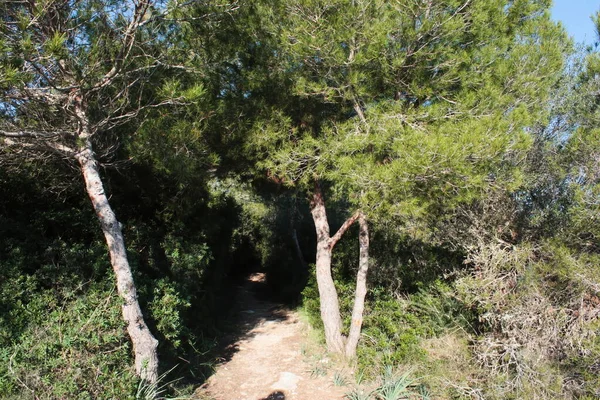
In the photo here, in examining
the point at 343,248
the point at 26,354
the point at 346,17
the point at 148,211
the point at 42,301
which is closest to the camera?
the point at 26,354

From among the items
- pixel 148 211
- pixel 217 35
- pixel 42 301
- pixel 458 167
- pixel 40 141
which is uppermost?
pixel 217 35

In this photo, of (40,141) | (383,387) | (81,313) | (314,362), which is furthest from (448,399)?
(40,141)

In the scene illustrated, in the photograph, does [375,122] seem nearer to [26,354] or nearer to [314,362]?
→ [314,362]

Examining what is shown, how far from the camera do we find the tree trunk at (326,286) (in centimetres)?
629

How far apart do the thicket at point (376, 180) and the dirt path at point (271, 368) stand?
1.31ft

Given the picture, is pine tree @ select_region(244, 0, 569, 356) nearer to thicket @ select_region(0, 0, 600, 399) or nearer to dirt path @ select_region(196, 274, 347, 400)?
thicket @ select_region(0, 0, 600, 399)

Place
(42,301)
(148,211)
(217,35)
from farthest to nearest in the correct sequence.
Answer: (148,211)
(217,35)
(42,301)

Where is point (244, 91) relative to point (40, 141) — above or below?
above

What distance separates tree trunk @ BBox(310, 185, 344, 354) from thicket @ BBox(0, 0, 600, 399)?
32 centimetres

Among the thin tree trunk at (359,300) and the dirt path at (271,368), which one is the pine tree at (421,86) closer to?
the thin tree trunk at (359,300)

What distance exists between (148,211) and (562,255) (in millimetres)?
6106

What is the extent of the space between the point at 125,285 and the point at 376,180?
9.50 feet

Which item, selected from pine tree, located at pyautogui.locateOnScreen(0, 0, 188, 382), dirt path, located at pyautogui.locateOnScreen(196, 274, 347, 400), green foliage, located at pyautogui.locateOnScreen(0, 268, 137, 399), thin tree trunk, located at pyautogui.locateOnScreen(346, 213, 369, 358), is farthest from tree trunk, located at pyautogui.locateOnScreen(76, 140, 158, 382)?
thin tree trunk, located at pyautogui.locateOnScreen(346, 213, 369, 358)

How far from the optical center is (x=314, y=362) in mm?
6125
